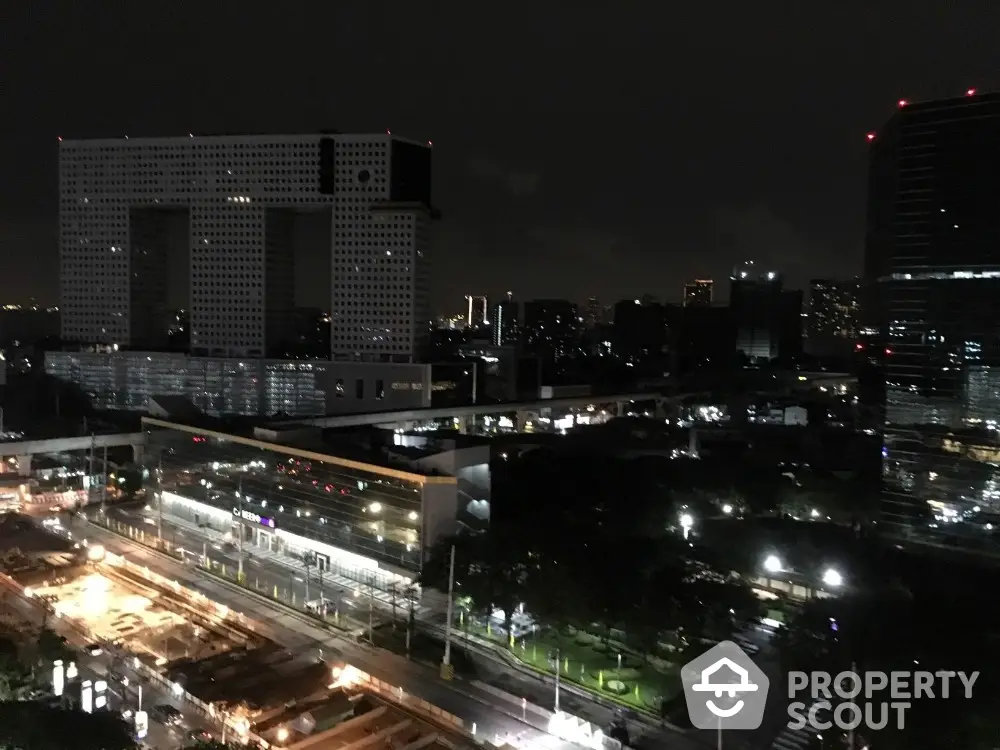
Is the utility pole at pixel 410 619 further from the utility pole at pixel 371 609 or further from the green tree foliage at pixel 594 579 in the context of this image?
the utility pole at pixel 371 609

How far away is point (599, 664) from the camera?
9.26m

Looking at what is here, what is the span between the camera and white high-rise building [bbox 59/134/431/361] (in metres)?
31.1

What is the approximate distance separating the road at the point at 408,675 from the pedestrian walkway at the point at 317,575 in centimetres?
107

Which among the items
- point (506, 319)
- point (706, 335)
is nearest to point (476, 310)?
point (506, 319)

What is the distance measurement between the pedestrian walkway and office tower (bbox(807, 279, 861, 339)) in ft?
163

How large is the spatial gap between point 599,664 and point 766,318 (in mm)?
44252

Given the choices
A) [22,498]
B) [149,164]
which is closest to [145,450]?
[22,498]

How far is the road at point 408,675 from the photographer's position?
7.82 meters

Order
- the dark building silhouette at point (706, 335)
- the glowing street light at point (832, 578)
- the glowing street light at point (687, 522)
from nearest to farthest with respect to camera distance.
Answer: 1. the glowing street light at point (832, 578)
2. the glowing street light at point (687, 522)
3. the dark building silhouette at point (706, 335)

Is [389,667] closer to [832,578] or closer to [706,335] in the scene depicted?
[832,578]

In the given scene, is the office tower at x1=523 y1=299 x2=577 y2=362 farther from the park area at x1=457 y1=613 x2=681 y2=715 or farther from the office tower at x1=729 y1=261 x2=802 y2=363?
the park area at x1=457 y1=613 x2=681 y2=715

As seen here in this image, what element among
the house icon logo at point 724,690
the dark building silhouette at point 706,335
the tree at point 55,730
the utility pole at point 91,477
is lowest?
the utility pole at point 91,477

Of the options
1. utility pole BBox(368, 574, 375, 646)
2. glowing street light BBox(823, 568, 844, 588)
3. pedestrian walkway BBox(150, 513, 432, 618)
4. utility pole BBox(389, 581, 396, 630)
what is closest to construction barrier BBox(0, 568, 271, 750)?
utility pole BBox(368, 574, 375, 646)

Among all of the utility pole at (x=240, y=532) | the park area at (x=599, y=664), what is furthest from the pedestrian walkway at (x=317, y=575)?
the park area at (x=599, y=664)
